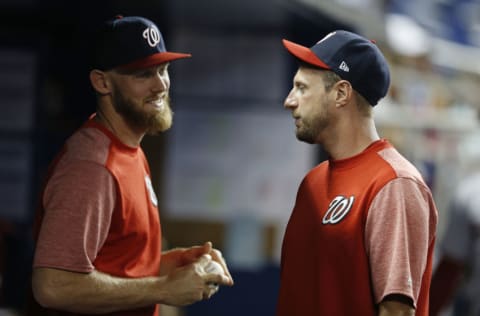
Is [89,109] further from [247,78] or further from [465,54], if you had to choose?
[465,54]

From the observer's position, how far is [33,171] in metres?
7.36

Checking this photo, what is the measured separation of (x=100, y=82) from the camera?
4137 mm

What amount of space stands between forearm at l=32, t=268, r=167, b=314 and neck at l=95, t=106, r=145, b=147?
0.56 meters

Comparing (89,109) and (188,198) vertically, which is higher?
(89,109)

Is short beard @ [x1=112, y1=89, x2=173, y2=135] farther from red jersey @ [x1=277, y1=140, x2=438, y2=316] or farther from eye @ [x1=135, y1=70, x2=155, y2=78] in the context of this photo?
red jersey @ [x1=277, y1=140, x2=438, y2=316]

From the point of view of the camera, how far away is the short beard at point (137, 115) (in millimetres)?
4090

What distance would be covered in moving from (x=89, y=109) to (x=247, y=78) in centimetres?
114

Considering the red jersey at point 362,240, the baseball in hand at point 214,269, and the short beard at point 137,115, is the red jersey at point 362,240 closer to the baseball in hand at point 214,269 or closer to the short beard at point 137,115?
the baseball in hand at point 214,269

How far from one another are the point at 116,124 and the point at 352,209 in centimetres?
101

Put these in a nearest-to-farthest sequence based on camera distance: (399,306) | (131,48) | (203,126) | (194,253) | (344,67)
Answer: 1. (399,306)
2. (344,67)
3. (131,48)
4. (194,253)
5. (203,126)

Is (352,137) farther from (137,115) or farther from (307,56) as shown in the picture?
(137,115)

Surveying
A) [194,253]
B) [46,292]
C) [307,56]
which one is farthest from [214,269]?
[307,56]

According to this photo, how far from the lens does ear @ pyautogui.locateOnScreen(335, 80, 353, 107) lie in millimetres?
3844

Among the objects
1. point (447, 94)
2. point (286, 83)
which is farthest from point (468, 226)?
point (447, 94)
